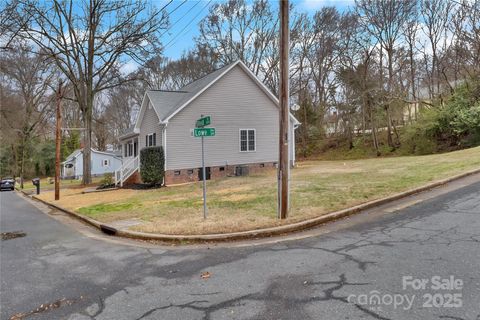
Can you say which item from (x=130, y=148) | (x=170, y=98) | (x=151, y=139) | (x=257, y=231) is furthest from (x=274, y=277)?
(x=130, y=148)

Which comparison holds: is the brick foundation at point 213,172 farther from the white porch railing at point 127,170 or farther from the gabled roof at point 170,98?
the white porch railing at point 127,170

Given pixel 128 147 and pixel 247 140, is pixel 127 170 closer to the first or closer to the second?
pixel 128 147

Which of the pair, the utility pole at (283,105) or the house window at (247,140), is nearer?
the utility pole at (283,105)

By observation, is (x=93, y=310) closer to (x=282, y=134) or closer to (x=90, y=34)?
(x=282, y=134)

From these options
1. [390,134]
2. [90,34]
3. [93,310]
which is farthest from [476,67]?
[93,310]

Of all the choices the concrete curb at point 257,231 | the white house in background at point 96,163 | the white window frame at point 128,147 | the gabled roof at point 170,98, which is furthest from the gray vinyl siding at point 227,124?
the white house in background at point 96,163

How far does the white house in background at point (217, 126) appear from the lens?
19938 millimetres

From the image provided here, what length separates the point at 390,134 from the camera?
103 ft

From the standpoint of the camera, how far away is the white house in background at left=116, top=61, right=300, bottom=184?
65.4 feet

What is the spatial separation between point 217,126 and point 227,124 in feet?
2.39

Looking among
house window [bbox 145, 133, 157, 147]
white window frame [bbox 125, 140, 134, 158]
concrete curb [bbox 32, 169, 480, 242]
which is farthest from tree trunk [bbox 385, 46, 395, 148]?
concrete curb [bbox 32, 169, 480, 242]

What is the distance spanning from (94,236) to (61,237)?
81 centimetres

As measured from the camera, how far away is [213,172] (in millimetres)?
20984

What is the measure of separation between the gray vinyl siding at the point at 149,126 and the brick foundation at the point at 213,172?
6.72 ft
